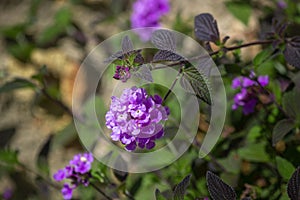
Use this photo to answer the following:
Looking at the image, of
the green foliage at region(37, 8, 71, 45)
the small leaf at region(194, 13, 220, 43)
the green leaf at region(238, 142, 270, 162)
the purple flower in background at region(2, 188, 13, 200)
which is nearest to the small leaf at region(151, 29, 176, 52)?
the small leaf at region(194, 13, 220, 43)

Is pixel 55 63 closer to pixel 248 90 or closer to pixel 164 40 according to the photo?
pixel 248 90

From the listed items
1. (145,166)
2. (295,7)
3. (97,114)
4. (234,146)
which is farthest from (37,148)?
(295,7)

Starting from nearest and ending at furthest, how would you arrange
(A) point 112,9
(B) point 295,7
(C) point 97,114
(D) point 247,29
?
(C) point 97,114, (B) point 295,7, (D) point 247,29, (A) point 112,9

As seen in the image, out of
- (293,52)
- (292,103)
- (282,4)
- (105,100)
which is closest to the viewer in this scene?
(293,52)

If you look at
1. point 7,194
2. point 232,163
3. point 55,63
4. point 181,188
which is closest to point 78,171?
point 181,188

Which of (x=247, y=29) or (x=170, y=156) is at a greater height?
(x=247, y=29)

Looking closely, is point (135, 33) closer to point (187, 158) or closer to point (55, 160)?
point (55, 160)

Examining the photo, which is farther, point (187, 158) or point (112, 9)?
point (112, 9)

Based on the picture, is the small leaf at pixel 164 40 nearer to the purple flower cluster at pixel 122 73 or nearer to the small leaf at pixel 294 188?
the purple flower cluster at pixel 122 73
